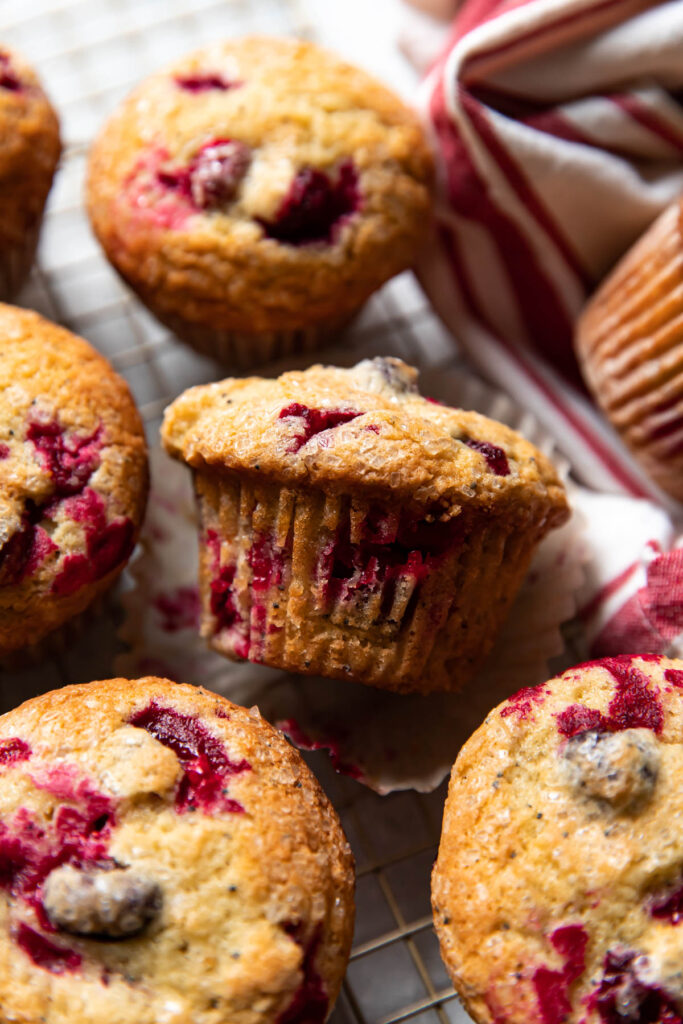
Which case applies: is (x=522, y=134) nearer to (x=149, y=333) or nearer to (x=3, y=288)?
(x=149, y=333)

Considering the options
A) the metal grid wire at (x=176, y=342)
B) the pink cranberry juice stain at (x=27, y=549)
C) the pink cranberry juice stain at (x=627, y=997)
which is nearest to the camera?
the pink cranberry juice stain at (x=627, y=997)

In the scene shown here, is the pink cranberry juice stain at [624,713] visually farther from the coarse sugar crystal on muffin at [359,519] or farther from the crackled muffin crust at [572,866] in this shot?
the coarse sugar crystal on muffin at [359,519]

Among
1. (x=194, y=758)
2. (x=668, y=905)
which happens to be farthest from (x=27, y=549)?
(x=668, y=905)

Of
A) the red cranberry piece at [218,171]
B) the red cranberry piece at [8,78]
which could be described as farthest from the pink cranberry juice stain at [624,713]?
the red cranberry piece at [8,78]

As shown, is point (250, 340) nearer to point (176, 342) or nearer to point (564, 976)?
point (176, 342)

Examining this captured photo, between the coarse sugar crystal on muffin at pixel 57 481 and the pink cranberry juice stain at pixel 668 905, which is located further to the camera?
the coarse sugar crystal on muffin at pixel 57 481

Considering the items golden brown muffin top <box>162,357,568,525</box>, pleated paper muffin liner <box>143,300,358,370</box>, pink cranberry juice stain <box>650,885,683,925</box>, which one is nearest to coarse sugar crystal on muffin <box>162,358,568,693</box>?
golden brown muffin top <box>162,357,568,525</box>

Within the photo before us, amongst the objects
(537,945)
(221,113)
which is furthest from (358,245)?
(537,945)
